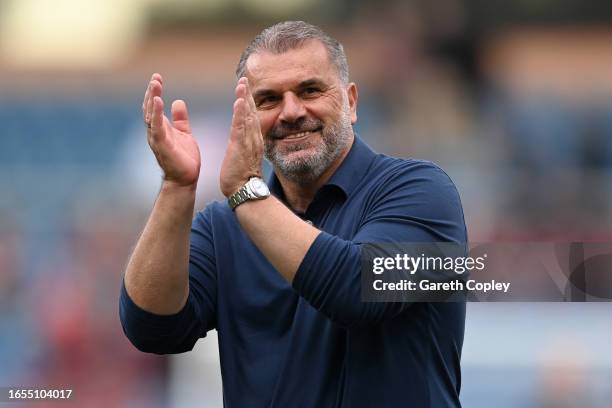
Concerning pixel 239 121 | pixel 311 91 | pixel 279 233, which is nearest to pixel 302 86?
pixel 311 91

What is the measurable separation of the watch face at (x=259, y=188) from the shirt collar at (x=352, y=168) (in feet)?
0.68

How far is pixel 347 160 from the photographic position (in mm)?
1604

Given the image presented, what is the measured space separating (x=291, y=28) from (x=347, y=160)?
10.1 inches

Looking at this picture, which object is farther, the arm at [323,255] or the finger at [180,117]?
the finger at [180,117]

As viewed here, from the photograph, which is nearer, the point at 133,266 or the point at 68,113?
the point at 133,266

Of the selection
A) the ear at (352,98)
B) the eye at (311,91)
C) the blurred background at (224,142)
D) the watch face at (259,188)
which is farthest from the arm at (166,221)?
the blurred background at (224,142)

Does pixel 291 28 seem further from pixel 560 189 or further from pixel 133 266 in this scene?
pixel 560 189

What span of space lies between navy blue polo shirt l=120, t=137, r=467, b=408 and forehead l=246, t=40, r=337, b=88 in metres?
0.14

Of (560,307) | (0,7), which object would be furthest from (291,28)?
(0,7)

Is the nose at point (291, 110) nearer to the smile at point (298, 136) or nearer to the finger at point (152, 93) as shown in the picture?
the smile at point (298, 136)

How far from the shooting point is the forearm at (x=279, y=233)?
1.33 m

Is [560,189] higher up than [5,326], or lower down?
higher up

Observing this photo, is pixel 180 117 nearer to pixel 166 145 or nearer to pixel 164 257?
pixel 166 145

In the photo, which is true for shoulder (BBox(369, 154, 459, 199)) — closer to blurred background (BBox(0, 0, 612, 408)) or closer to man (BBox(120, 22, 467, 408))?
man (BBox(120, 22, 467, 408))
